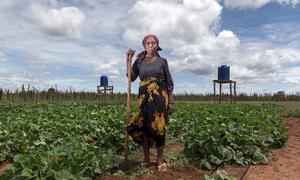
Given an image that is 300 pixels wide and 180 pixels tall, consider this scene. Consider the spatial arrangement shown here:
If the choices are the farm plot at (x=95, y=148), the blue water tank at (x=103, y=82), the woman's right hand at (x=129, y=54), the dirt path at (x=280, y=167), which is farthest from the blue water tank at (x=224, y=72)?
the woman's right hand at (x=129, y=54)

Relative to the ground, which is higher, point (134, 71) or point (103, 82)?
point (103, 82)

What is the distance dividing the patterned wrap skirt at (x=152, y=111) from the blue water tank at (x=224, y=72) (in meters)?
22.0

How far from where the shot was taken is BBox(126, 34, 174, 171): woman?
212 inches

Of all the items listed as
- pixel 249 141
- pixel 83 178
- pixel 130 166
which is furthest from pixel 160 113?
pixel 249 141

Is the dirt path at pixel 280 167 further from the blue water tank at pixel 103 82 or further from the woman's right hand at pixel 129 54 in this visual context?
the blue water tank at pixel 103 82

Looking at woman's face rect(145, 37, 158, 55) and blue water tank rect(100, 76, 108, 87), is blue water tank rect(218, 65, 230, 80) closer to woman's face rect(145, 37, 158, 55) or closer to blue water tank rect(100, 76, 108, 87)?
blue water tank rect(100, 76, 108, 87)

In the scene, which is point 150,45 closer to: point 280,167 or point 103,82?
point 280,167

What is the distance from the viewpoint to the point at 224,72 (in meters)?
27.1

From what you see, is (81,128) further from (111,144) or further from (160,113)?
(160,113)

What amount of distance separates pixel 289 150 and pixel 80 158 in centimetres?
495

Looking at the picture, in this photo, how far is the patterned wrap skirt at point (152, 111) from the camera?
5.37 m

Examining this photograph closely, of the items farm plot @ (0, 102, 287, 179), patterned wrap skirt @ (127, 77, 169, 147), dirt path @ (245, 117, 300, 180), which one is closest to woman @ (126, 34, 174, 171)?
patterned wrap skirt @ (127, 77, 169, 147)

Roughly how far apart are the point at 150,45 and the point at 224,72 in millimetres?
22180

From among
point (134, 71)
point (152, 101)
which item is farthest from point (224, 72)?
point (152, 101)
